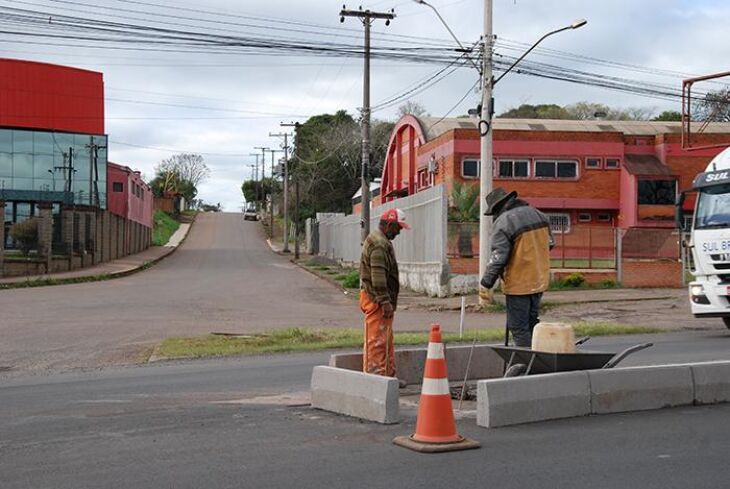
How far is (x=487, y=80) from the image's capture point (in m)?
22.9

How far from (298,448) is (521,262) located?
10.2 ft

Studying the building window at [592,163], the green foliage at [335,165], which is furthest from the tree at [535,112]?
the building window at [592,163]

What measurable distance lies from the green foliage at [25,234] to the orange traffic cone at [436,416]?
3544cm

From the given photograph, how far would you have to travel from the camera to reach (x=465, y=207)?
31109 millimetres

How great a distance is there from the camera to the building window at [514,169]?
45750 mm

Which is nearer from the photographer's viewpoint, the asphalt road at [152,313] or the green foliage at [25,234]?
the asphalt road at [152,313]

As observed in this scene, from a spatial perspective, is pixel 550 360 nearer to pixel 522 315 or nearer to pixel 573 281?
pixel 522 315

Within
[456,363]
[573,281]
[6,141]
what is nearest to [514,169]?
[573,281]

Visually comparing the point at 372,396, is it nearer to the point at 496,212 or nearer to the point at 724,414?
the point at 496,212

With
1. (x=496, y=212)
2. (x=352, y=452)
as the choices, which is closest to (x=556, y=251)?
(x=496, y=212)

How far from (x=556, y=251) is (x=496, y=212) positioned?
2243cm

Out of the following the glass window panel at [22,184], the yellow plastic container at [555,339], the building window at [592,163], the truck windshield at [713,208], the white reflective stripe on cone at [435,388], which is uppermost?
the building window at [592,163]

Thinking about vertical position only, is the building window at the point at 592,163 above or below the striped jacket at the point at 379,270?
above

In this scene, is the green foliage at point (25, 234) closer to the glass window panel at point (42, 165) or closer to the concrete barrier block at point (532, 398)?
the glass window panel at point (42, 165)
